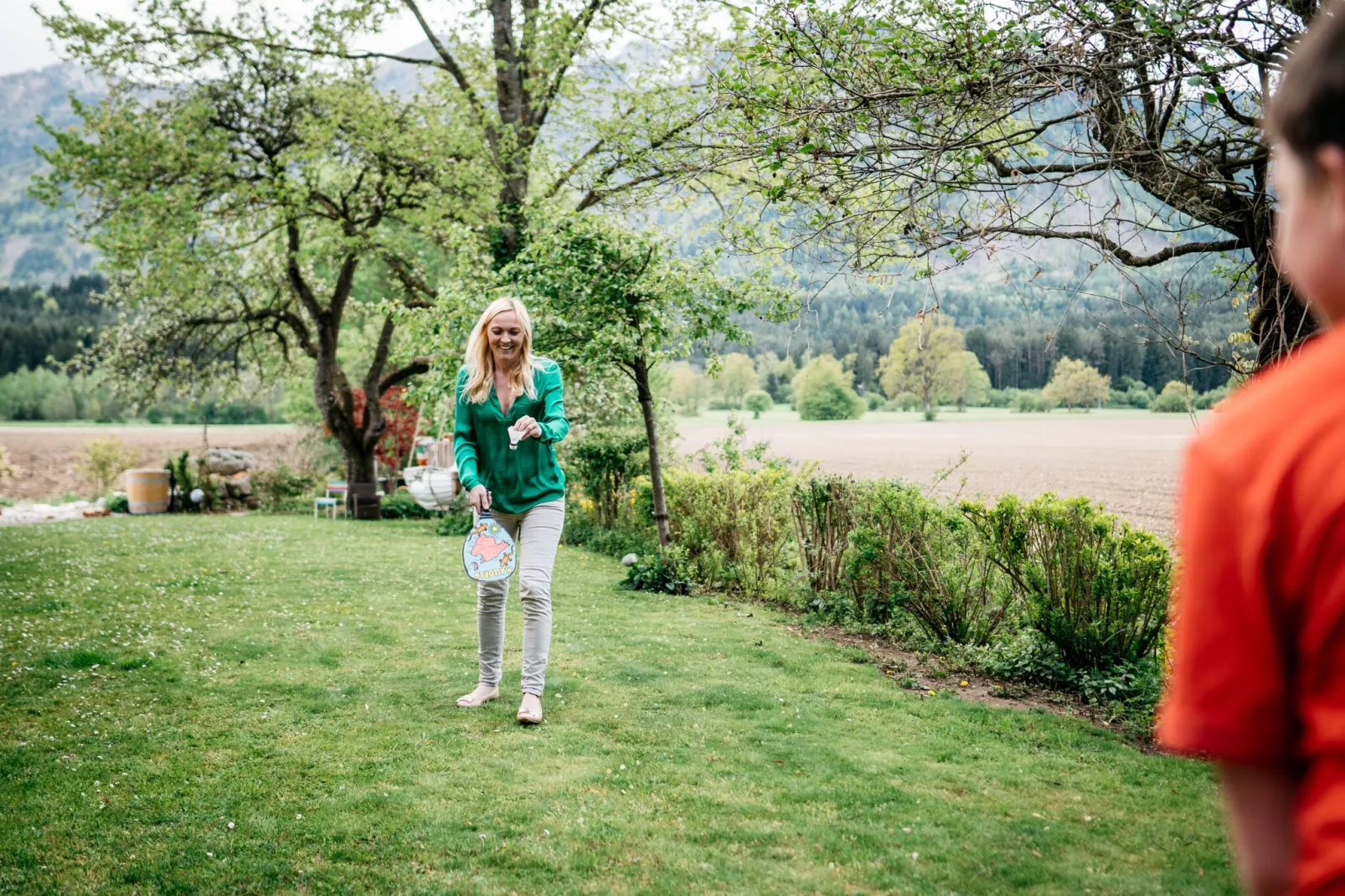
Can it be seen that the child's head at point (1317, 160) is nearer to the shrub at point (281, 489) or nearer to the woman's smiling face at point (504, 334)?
the woman's smiling face at point (504, 334)

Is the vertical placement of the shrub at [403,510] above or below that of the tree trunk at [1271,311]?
below

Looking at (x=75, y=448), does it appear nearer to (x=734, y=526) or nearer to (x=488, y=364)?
(x=734, y=526)

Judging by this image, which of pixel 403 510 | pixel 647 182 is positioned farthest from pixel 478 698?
pixel 403 510

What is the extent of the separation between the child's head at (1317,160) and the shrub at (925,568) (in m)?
5.58

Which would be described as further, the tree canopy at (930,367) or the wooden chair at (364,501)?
the wooden chair at (364,501)

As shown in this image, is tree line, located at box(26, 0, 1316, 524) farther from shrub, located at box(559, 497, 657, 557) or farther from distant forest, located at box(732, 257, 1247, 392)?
shrub, located at box(559, 497, 657, 557)

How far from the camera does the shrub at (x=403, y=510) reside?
19766 millimetres

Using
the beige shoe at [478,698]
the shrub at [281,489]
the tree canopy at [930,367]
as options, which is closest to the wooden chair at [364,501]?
the shrub at [281,489]

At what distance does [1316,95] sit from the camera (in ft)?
3.45

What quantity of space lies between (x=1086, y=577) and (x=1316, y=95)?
17.4 ft

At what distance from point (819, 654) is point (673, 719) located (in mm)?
1943

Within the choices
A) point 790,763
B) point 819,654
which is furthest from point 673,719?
point 819,654

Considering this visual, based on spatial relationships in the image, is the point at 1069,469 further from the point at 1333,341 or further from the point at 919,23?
the point at 1333,341

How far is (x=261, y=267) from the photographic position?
794 inches
